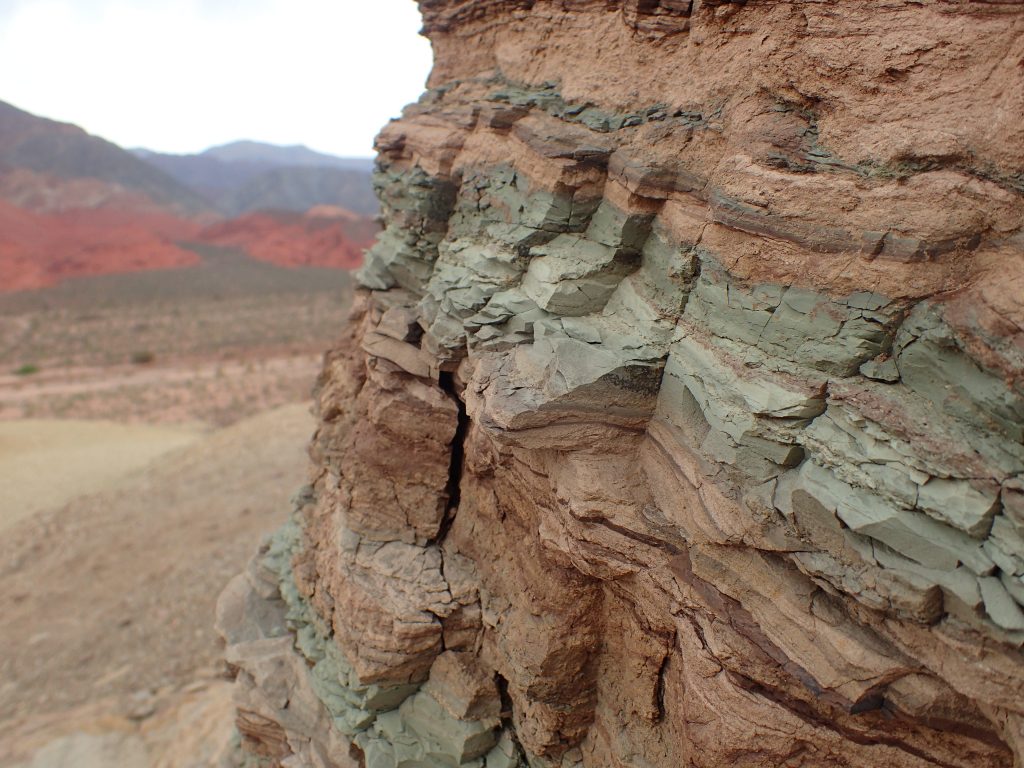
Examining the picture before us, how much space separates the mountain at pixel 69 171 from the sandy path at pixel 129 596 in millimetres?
63677

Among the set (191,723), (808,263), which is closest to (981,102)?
(808,263)

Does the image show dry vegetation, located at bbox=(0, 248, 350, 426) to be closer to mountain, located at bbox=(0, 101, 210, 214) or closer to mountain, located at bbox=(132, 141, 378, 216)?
mountain, located at bbox=(0, 101, 210, 214)

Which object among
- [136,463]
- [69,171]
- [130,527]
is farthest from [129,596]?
[69,171]

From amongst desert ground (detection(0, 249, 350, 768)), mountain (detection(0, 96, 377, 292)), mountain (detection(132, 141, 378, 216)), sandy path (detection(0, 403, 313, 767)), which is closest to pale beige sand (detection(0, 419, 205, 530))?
desert ground (detection(0, 249, 350, 768))

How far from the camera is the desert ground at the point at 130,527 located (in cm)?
851

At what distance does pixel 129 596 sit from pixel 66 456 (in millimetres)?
7647

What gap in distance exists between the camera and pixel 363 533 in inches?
233

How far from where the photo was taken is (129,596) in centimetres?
1051

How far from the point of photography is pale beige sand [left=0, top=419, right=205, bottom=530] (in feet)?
45.8

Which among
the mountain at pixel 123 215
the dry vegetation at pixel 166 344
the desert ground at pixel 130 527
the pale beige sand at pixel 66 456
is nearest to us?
the desert ground at pixel 130 527

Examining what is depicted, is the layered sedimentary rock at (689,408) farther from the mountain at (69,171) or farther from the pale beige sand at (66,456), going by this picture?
the mountain at (69,171)

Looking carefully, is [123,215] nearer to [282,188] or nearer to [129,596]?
[282,188]

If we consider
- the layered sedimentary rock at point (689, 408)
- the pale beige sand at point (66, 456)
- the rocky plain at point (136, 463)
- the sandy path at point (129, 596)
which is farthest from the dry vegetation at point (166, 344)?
the layered sedimentary rock at point (689, 408)

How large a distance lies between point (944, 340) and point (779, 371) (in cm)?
72
